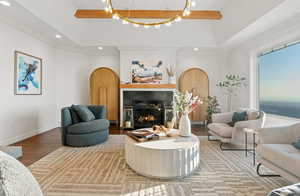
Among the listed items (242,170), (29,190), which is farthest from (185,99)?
(29,190)

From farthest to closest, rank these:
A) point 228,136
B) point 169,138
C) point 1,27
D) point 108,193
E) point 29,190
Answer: point 1,27 → point 228,136 → point 169,138 → point 108,193 → point 29,190

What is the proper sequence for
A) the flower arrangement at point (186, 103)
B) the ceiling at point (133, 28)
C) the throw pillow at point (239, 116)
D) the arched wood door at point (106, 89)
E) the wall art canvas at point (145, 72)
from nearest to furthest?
the flower arrangement at point (186, 103) < the ceiling at point (133, 28) < the throw pillow at point (239, 116) < the wall art canvas at point (145, 72) < the arched wood door at point (106, 89)

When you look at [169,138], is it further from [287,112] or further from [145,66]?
[145,66]

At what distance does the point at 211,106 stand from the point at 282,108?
222cm

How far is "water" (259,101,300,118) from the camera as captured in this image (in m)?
3.40

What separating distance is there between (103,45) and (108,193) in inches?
177

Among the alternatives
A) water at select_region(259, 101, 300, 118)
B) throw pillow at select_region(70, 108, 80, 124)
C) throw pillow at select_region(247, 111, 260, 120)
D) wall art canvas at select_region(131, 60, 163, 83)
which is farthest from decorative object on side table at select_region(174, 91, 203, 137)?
wall art canvas at select_region(131, 60, 163, 83)

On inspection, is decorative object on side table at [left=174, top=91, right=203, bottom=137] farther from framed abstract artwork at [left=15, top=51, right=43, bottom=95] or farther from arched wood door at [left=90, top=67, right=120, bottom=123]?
framed abstract artwork at [left=15, top=51, right=43, bottom=95]

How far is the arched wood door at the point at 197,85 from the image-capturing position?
20.2 feet

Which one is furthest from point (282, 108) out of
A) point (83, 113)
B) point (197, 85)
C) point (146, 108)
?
point (83, 113)

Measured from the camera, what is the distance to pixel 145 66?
18.7 feet

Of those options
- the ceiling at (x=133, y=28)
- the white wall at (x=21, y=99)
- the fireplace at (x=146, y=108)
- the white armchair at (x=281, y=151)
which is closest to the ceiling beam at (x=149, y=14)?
the ceiling at (x=133, y=28)

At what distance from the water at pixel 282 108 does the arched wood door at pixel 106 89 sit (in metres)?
4.36

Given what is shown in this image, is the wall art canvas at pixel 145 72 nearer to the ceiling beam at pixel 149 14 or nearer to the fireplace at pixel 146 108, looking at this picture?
the fireplace at pixel 146 108
